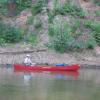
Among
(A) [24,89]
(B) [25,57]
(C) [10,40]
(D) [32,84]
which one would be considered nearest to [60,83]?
(D) [32,84]

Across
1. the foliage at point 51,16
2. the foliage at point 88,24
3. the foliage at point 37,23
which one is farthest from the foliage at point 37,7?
the foliage at point 88,24

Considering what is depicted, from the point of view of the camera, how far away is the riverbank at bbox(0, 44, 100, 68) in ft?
146

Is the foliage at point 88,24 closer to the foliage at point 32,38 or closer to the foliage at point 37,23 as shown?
the foliage at point 37,23

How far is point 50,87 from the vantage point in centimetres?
2934

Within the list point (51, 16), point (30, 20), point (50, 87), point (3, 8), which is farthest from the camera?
point (3, 8)

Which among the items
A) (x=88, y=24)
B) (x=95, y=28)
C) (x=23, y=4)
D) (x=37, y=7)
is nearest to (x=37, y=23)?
(x=37, y=7)

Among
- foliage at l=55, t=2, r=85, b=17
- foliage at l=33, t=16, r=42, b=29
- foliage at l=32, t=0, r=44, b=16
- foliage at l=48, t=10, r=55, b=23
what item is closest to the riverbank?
foliage at l=33, t=16, r=42, b=29

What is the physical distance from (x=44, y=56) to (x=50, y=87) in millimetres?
15720

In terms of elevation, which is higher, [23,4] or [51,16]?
[23,4]

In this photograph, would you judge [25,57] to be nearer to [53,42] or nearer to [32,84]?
[53,42]

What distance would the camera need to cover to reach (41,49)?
1813 inches

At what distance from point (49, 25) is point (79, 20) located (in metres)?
3.22

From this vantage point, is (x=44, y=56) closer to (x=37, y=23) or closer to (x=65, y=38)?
(x=65, y=38)

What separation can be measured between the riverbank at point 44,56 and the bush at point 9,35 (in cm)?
146
